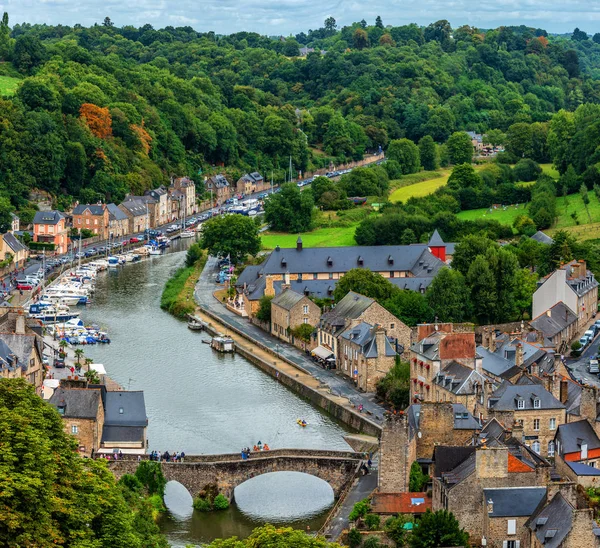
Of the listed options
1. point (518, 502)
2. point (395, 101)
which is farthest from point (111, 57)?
point (518, 502)

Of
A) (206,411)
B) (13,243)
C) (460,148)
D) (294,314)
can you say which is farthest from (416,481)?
(460,148)

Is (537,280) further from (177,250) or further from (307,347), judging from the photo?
(177,250)

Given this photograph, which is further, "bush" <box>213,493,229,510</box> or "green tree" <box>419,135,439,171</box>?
"green tree" <box>419,135,439,171</box>

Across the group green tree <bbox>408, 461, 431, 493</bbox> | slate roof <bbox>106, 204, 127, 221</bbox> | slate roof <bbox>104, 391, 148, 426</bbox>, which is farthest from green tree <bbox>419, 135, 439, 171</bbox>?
green tree <bbox>408, 461, 431, 493</bbox>

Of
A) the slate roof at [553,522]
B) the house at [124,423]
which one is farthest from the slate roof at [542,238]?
the slate roof at [553,522]

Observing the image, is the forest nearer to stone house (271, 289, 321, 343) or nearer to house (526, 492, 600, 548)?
stone house (271, 289, 321, 343)
